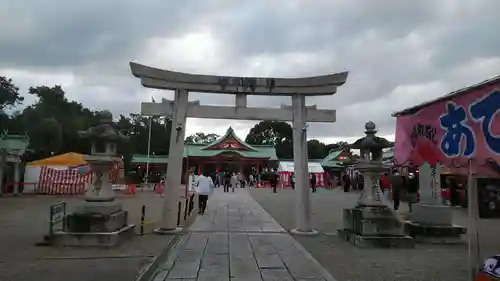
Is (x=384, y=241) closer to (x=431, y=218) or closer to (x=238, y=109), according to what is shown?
(x=431, y=218)

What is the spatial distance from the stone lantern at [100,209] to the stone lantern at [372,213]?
5.53 metres

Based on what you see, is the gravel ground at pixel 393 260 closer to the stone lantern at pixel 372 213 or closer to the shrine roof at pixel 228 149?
the stone lantern at pixel 372 213

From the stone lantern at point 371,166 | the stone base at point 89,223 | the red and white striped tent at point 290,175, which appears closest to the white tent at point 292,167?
the red and white striped tent at point 290,175

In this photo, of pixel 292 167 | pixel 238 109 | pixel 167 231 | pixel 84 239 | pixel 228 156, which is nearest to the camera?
pixel 84 239

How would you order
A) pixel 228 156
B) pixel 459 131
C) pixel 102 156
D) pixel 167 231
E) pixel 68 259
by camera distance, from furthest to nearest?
1. pixel 228 156
2. pixel 167 231
3. pixel 102 156
4. pixel 68 259
5. pixel 459 131

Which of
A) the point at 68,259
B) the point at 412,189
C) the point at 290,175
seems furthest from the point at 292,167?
the point at 68,259

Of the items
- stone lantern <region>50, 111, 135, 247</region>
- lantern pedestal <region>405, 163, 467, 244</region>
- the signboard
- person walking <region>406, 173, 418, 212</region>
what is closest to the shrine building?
person walking <region>406, 173, 418, 212</region>

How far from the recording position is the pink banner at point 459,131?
5.09 metres

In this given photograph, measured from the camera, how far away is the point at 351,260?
323 inches

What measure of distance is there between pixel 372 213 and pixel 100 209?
6294mm

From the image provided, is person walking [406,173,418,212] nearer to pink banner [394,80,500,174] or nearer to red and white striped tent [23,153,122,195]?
pink banner [394,80,500,174]

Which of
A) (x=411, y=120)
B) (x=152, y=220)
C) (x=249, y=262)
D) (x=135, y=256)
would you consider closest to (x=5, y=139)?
(x=152, y=220)

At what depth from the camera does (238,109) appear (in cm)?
1195

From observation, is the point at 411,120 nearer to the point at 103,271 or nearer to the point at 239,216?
the point at 103,271
